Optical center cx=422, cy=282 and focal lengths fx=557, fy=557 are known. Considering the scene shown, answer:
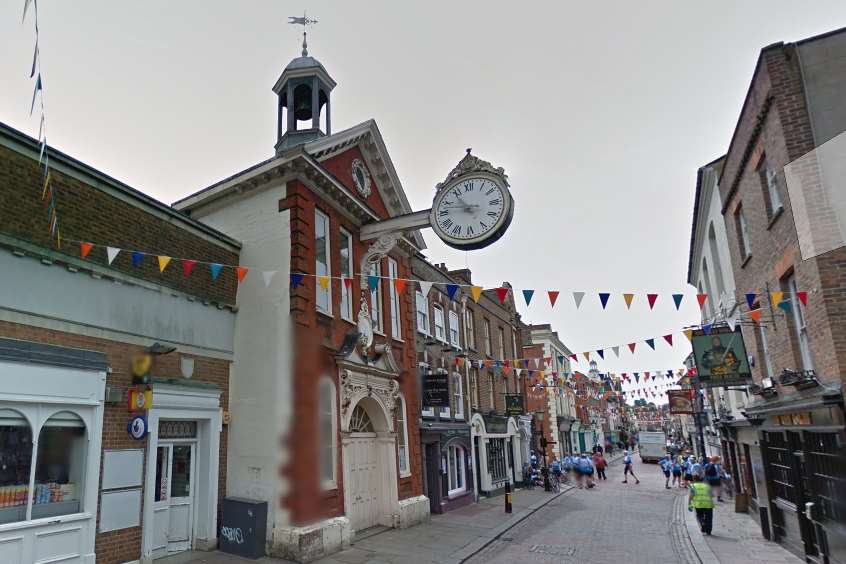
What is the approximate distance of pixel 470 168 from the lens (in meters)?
12.7

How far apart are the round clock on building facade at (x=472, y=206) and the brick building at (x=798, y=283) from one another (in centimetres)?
512

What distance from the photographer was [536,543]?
46.1 ft

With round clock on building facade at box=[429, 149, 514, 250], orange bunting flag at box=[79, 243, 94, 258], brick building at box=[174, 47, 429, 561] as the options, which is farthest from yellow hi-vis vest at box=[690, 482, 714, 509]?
orange bunting flag at box=[79, 243, 94, 258]

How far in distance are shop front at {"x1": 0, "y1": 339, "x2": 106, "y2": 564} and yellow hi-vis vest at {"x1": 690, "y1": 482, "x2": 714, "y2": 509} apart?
13519 millimetres

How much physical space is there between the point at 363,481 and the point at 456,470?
767 centimetres

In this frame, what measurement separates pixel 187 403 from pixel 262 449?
5.85 feet

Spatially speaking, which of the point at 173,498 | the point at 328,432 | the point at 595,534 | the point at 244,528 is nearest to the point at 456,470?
the point at 595,534

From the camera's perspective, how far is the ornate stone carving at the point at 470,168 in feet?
40.5

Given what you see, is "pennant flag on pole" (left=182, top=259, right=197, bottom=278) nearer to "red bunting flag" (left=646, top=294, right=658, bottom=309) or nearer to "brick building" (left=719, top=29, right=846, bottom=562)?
"red bunting flag" (left=646, top=294, right=658, bottom=309)

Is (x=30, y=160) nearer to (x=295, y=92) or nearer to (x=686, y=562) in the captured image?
(x=295, y=92)

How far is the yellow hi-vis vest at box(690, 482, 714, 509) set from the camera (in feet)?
46.7

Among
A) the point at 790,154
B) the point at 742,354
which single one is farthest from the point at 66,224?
the point at 742,354

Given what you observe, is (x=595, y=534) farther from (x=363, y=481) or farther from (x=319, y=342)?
(x=319, y=342)

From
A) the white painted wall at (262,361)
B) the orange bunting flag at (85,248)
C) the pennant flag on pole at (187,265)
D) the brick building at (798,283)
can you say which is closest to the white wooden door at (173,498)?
the white painted wall at (262,361)
